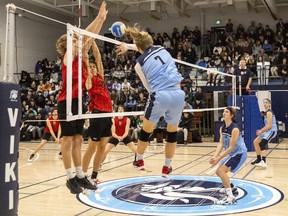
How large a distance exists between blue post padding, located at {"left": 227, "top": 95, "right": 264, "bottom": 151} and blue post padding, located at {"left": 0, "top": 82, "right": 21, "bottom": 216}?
9.66 meters

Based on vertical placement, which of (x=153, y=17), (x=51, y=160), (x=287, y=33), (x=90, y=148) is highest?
(x=153, y=17)

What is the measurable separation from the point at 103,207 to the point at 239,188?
257 cm

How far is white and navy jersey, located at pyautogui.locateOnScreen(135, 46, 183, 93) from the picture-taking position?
4344mm

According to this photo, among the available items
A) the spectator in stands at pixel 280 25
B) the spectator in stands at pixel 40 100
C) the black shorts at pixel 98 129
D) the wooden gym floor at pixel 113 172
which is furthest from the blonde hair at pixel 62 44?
the spectator in stands at pixel 280 25

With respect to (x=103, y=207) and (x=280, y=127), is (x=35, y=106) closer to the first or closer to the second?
(x=280, y=127)

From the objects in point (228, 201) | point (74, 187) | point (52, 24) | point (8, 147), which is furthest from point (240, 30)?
point (8, 147)

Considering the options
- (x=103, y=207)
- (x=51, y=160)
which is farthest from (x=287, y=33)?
(x=103, y=207)

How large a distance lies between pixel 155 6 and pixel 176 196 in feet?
60.6

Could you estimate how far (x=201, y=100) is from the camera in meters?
16.1

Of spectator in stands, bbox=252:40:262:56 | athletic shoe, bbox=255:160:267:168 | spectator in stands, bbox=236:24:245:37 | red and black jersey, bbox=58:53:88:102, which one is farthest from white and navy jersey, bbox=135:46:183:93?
spectator in stands, bbox=236:24:245:37

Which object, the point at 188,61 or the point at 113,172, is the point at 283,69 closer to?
the point at 188,61

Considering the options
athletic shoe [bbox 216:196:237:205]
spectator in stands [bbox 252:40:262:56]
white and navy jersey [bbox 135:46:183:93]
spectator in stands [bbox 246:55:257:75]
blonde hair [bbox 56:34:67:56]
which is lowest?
athletic shoe [bbox 216:196:237:205]

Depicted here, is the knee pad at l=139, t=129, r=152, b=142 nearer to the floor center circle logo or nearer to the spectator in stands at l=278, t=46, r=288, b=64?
the floor center circle logo

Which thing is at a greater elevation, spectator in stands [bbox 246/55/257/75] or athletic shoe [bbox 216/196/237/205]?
spectator in stands [bbox 246/55/257/75]
